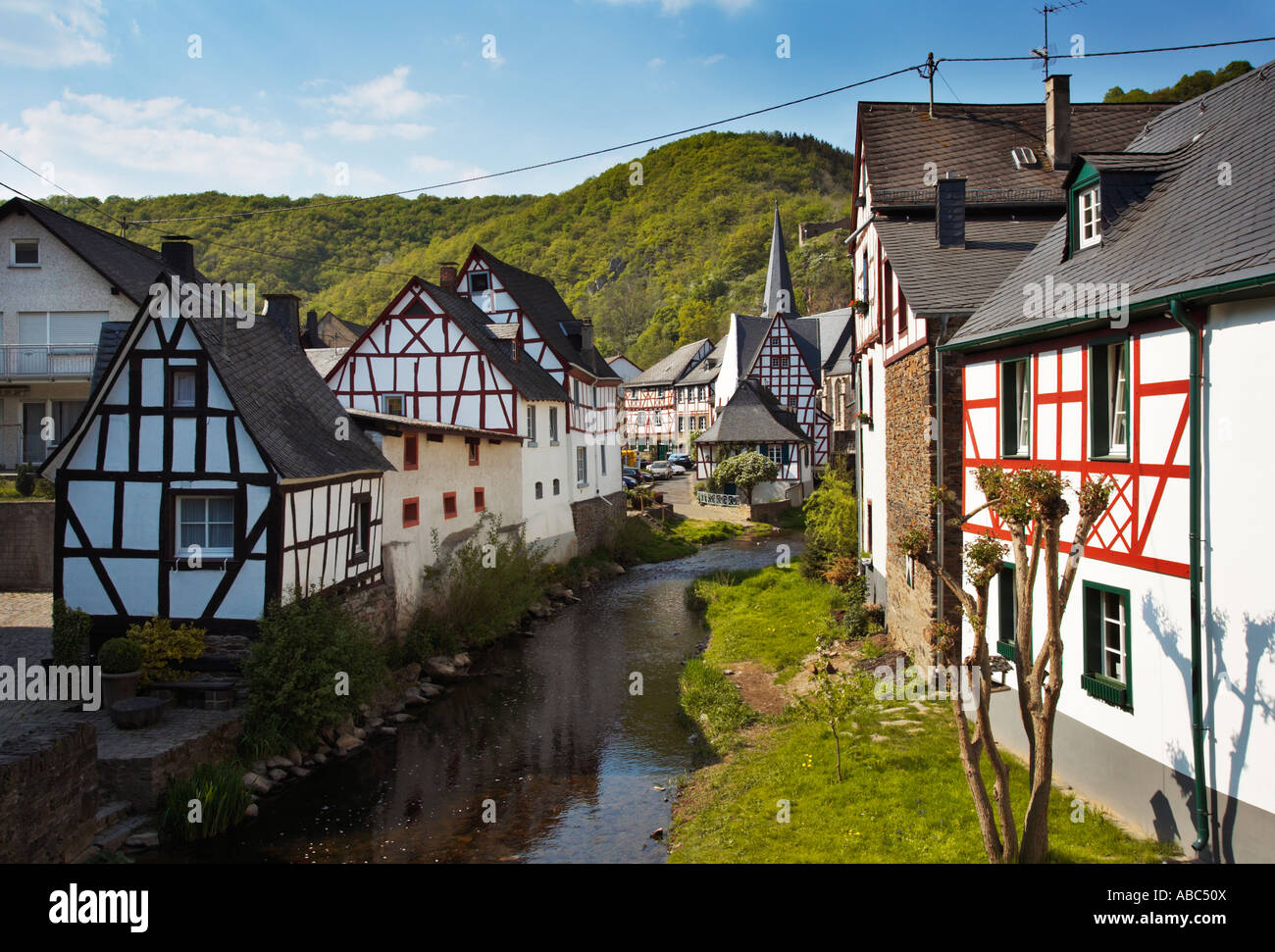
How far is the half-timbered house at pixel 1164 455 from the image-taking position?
6676 millimetres

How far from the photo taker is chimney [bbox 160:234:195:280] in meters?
15.7

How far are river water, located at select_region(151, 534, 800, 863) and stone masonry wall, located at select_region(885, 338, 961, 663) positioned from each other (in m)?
4.31

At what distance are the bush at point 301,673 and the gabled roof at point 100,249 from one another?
1294 centimetres

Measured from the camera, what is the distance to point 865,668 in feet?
48.4

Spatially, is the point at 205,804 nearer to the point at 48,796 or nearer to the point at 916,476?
the point at 48,796

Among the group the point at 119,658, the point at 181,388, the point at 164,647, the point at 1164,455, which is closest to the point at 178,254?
the point at 181,388

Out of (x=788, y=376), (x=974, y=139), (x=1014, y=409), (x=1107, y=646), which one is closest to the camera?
(x=1107, y=646)

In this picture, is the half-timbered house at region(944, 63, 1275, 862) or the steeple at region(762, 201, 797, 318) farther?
the steeple at region(762, 201, 797, 318)

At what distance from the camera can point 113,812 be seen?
10.2 m

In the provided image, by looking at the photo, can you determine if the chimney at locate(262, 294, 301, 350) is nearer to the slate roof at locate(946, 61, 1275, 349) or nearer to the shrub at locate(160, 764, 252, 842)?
the shrub at locate(160, 764, 252, 842)

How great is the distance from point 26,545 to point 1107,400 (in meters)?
22.3

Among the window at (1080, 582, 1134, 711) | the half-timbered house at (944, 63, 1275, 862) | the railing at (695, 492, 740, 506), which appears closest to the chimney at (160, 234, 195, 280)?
the half-timbered house at (944, 63, 1275, 862)

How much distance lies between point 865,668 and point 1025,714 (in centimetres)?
867
